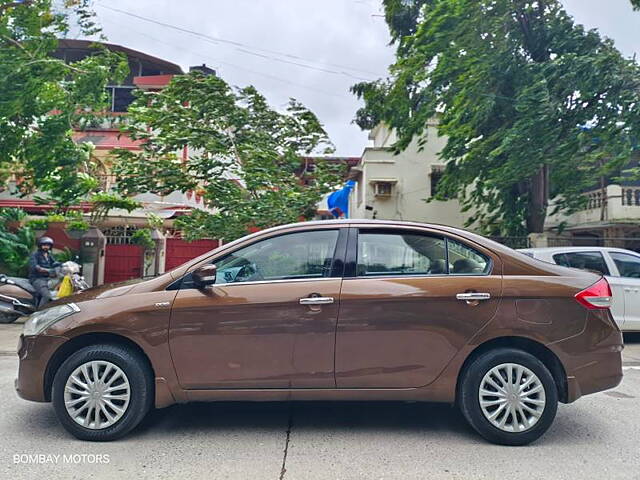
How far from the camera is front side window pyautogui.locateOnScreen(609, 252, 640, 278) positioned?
6.90 meters

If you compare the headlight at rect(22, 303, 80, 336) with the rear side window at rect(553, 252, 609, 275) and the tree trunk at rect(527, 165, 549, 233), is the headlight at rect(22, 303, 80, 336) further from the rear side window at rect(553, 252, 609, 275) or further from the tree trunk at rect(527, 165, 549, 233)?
the tree trunk at rect(527, 165, 549, 233)

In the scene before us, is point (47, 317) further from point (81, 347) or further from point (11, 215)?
point (11, 215)

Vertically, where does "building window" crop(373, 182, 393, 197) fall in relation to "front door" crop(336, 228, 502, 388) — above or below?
above

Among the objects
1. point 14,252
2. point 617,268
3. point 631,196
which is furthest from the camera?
point 631,196

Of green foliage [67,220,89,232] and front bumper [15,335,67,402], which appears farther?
green foliage [67,220,89,232]

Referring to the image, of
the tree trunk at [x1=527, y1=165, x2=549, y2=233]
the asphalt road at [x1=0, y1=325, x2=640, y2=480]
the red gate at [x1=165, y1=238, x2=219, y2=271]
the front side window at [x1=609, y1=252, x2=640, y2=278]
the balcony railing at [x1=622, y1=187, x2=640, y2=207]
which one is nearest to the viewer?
the asphalt road at [x1=0, y1=325, x2=640, y2=480]

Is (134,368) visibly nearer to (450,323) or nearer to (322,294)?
(322,294)

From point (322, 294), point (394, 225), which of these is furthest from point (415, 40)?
point (322, 294)

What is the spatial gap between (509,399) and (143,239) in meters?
11.7

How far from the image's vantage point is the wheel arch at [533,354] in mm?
3354

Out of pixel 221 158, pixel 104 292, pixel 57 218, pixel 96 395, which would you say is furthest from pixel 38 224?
pixel 96 395

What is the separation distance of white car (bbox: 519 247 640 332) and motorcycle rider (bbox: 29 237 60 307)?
814cm

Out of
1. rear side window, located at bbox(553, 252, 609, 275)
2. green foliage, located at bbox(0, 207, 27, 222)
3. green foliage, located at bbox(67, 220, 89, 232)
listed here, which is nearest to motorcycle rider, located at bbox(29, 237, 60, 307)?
green foliage, located at bbox(67, 220, 89, 232)

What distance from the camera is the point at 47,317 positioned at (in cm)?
335
